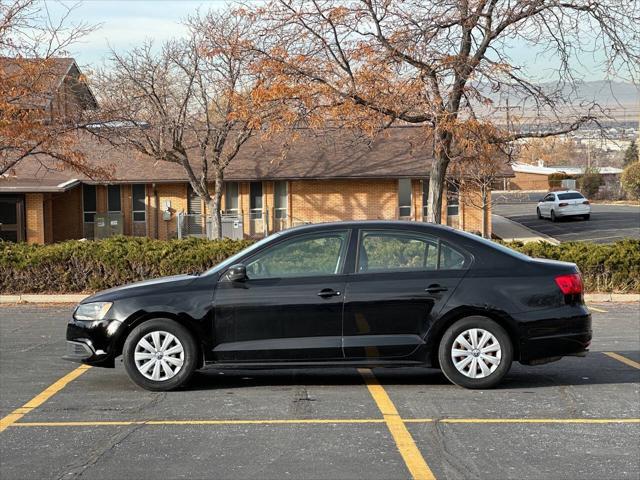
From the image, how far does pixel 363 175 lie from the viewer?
33.4 m

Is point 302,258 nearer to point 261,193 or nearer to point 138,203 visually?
point 261,193

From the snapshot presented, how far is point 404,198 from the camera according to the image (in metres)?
34.6

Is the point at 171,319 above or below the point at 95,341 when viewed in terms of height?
above

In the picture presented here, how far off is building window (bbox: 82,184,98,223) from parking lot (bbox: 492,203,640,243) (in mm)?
18771

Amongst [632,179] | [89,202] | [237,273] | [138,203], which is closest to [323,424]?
[237,273]

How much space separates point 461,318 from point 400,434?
1749 mm

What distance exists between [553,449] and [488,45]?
41.2 feet

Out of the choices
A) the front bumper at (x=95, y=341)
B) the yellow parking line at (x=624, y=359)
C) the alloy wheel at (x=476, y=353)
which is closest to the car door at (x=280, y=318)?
the front bumper at (x=95, y=341)

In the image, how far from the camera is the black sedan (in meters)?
7.80

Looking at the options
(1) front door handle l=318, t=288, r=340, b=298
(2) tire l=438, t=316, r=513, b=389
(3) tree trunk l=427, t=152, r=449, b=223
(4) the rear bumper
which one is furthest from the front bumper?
(3) tree trunk l=427, t=152, r=449, b=223

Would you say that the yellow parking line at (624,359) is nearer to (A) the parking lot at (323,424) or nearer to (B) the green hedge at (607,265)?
(A) the parking lot at (323,424)

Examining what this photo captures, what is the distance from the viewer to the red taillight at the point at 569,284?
7.93 metres

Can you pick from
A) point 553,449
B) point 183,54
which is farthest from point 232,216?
point 553,449

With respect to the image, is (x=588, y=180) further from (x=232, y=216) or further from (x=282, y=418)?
(x=282, y=418)
